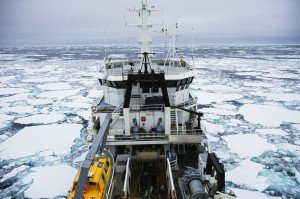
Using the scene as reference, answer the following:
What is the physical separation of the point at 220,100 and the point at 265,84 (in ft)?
42.2

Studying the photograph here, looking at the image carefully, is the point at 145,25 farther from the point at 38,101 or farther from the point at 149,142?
the point at 38,101

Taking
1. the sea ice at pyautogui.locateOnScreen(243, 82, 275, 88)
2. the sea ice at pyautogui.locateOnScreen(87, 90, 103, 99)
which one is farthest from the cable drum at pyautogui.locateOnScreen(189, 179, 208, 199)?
the sea ice at pyautogui.locateOnScreen(243, 82, 275, 88)

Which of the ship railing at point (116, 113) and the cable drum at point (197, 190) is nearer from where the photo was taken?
the cable drum at point (197, 190)

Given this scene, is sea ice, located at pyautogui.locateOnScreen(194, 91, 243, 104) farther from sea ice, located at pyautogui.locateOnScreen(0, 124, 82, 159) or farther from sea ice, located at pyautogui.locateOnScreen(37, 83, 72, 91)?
sea ice, located at pyautogui.locateOnScreen(37, 83, 72, 91)

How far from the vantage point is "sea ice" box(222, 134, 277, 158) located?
17.1 meters

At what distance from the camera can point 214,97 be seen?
3150 cm

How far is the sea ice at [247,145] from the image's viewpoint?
17125mm

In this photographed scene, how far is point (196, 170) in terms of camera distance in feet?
35.1

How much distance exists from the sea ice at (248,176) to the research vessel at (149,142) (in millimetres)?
3052

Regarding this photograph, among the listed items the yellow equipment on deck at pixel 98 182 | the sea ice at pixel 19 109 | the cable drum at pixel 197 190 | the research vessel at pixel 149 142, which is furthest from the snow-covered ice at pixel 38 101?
the cable drum at pixel 197 190

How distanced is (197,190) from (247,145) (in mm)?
10316

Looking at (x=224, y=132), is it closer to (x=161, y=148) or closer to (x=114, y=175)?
(x=161, y=148)

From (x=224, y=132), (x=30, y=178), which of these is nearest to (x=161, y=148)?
(x=30, y=178)

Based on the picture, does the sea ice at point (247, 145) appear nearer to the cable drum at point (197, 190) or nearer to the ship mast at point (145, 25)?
the cable drum at point (197, 190)
